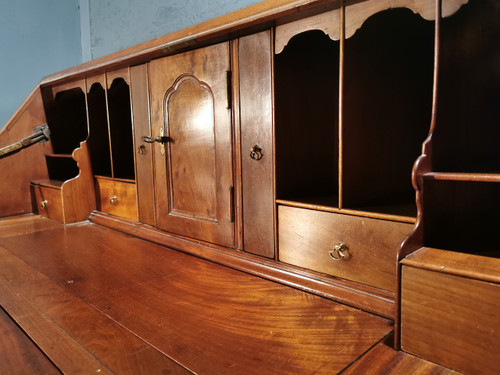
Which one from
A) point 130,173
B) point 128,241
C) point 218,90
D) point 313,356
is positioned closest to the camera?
point 313,356

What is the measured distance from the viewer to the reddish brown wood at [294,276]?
39.6 inches

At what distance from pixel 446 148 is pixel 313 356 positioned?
551mm

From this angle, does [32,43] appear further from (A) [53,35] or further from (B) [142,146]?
(B) [142,146]

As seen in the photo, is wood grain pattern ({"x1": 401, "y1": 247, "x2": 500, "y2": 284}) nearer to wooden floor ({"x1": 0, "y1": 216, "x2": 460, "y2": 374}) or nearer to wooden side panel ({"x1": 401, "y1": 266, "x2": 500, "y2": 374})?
wooden side panel ({"x1": 401, "y1": 266, "x2": 500, "y2": 374})

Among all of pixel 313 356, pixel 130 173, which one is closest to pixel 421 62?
pixel 313 356

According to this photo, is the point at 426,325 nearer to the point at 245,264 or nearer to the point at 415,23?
the point at 245,264

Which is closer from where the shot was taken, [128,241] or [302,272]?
[302,272]

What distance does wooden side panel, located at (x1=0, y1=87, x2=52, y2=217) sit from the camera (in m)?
2.31

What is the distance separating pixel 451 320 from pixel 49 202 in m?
2.16

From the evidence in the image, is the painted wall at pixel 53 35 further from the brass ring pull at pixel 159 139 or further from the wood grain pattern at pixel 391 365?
the wood grain pattern at pixel 391 365

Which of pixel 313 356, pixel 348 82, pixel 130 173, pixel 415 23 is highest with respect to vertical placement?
pixel 415 23

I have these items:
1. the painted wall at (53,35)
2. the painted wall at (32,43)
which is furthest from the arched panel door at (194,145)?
the painted wall at (32,43)

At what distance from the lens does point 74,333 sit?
2.99ft

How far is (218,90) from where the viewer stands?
1.40 metres
